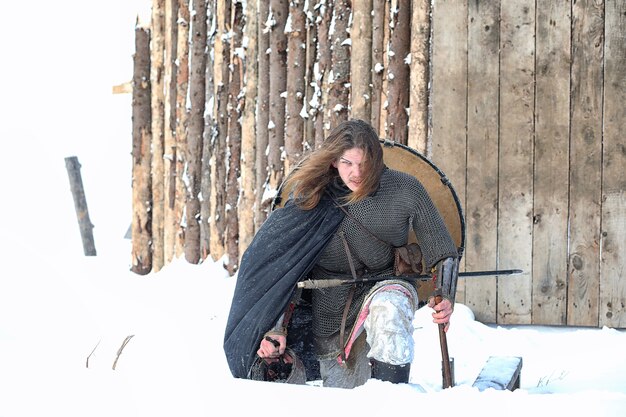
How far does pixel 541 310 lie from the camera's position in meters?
5.15

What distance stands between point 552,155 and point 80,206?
704cm

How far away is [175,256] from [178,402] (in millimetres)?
5114

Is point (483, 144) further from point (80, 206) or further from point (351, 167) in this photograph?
point (80, 206)

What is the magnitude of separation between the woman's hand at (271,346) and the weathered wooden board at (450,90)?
183 centimetres

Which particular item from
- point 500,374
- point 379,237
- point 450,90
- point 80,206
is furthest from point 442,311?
point 80,206

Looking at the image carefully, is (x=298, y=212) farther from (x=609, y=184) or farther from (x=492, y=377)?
(x=609, y=184)

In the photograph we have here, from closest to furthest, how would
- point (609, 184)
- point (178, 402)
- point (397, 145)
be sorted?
point (178, 402) < point (397, 145) < point (609, 184)

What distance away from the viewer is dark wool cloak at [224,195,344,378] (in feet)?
12.2

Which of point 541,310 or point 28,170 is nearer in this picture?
point 541,310

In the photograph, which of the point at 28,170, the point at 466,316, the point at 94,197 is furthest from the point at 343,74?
the point at 28,170

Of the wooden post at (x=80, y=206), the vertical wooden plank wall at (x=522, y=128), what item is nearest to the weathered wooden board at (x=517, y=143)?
the vertical wooden plank wall at (x=522, y=128)

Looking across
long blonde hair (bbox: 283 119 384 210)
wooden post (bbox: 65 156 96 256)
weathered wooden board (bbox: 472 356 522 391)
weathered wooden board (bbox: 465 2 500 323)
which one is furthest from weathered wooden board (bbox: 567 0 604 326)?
wooden post (bbox: 65 156 96 256)

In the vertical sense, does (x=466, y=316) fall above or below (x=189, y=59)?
below

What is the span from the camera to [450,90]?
17.3 feet
